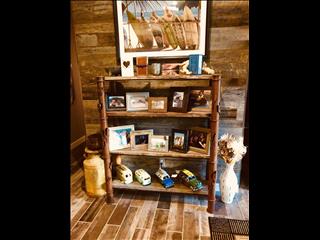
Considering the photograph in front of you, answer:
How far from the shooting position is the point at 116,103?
190cm

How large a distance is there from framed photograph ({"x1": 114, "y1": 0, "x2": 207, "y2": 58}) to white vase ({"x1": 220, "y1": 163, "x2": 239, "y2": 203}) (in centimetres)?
118

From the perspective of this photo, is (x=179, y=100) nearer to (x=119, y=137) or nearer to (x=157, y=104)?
(x=157, y=104)

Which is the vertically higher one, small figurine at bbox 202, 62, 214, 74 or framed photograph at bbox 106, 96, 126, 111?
small figurine at bbox 202, 62, 214, 74

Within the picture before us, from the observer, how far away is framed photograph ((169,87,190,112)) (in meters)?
1.76

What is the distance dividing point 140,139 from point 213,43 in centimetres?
119

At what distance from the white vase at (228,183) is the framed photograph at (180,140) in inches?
18.0

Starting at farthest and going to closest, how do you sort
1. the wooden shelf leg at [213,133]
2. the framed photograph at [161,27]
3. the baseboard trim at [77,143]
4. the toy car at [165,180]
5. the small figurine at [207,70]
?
the baseboard trim at [77,143] → the toy car at [165,180] → the framed photograph at [161,27] → the small figurine at [207,70] → the wooden shelf leg at [213,133]

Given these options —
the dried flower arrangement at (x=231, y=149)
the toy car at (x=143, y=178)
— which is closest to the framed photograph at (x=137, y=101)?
the toy car at (x=143, y=178)

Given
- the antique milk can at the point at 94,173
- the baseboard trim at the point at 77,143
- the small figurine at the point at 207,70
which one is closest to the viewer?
the small figurine at the point at 207,70

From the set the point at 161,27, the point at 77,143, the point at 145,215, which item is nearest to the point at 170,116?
the point at 161,27

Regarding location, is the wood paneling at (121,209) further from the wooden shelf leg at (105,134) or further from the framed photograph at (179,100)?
the framed photograph at (179,100)

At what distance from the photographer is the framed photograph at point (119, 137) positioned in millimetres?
1929

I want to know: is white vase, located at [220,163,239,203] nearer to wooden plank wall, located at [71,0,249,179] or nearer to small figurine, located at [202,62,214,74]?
wooden plank wall, located at [71,0,249,179]

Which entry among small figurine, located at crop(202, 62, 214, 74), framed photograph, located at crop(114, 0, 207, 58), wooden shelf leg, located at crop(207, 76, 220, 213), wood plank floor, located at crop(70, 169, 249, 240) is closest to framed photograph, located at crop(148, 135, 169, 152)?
wooden shelf leg, located at crop(207, 76, 220, 213)
